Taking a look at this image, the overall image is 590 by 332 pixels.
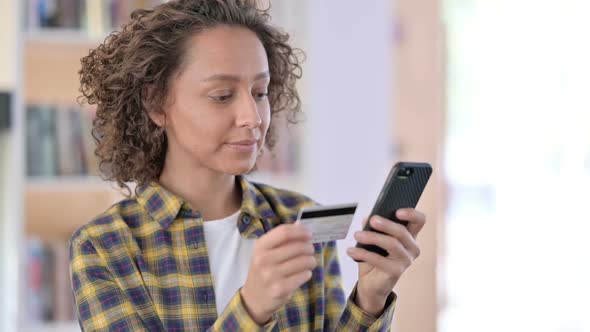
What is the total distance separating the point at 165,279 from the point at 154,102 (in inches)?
11.0

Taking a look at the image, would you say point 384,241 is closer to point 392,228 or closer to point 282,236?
point 392,228

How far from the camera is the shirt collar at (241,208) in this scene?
131 centimetres

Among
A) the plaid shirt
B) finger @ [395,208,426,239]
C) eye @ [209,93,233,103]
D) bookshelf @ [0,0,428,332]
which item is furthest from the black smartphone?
bookshelf @ [0,0,428,332]

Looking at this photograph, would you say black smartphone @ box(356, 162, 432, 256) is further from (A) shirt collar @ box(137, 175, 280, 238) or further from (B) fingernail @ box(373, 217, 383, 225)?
(A) shirt collar @ box(137, 175, 280, 238)

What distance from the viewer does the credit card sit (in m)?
1.07

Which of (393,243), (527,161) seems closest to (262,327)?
(393,243)

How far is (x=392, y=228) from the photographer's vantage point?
1.18 m

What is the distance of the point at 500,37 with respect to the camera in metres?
4.40

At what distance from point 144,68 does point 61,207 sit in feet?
5.45

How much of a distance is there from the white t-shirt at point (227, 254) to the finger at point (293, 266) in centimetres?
27

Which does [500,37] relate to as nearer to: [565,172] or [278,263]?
[565,172]

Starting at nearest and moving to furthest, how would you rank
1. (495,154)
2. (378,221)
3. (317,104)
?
1. (378,221)
2. (317,104)
3. (495,154)

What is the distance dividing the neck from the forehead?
0.52 feet

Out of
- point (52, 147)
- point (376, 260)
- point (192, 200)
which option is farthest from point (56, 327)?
point (376, 260)
